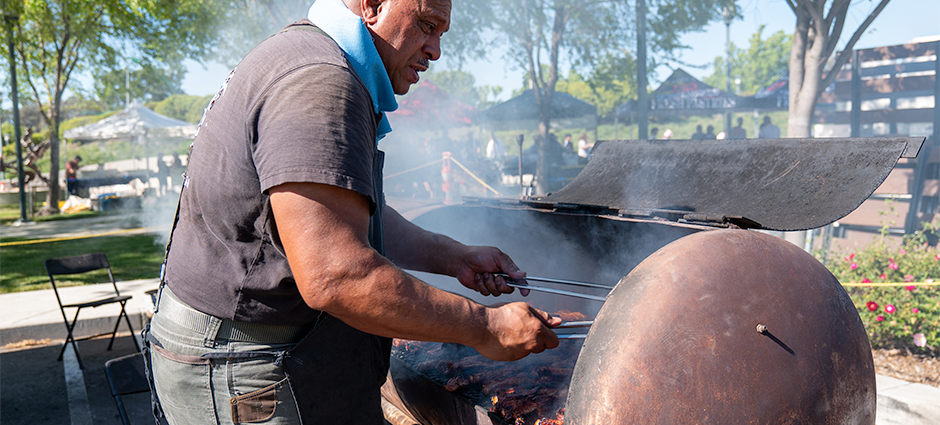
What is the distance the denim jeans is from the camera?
1.27m

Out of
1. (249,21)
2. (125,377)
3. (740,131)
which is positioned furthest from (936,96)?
(249,21)

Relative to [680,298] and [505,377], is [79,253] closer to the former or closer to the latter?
[505,377]

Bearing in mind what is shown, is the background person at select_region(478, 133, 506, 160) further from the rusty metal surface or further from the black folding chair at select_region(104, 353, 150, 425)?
the rusty metal surface

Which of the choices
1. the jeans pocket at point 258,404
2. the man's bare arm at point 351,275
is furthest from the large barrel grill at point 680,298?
the jeans pocket at point 258,404

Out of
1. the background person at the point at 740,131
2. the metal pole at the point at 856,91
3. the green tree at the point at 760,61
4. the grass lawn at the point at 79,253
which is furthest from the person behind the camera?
the green tree at the point at 760,61

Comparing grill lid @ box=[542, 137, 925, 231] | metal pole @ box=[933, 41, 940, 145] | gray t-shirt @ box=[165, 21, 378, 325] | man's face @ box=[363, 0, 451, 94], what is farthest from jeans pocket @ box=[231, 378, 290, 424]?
metal pole @ box=[933, 41, 940, 145]

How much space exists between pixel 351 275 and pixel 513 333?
41cm

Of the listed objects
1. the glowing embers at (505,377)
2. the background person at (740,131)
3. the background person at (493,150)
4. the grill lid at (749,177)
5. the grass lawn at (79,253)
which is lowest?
the grass lawn at (79,253)

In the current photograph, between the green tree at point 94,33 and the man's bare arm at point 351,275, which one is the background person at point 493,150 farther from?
the man's bare arm at point 351,275

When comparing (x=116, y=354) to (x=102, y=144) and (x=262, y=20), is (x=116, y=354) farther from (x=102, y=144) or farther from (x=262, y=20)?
(x=102, y=144)

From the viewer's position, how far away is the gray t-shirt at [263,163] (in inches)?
39.3

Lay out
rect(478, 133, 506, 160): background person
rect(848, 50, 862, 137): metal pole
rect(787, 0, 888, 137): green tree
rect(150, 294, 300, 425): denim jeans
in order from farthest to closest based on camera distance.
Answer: rect(478, 133, 506, 160): background person
rect(848, 50, 862, 137): metal pole
rect(787, 0, 888, 137): green tree
rect(150, 294, 300, 425): denim jeans

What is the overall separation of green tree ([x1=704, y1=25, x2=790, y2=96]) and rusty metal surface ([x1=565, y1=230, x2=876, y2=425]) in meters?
55.9

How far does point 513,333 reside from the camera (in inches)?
48.7
